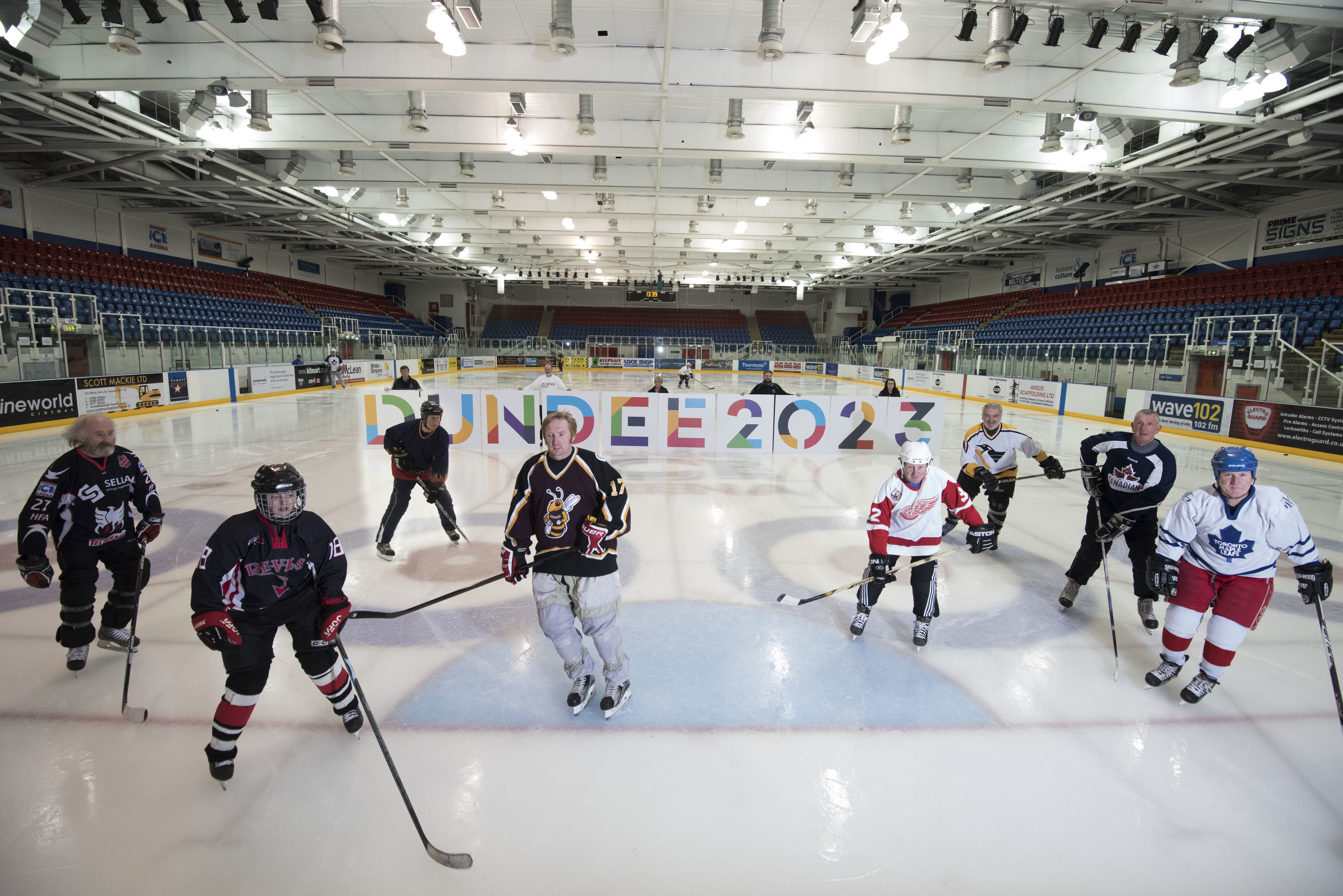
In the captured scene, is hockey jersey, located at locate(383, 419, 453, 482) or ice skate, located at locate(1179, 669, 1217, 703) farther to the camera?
hockey jersey, located at locate(383, 419, 453, 482)

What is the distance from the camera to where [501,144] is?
39.9ft

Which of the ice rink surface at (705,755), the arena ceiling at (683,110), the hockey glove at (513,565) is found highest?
the arena ceiling at (683,110)

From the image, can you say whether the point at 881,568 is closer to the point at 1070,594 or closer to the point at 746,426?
the point at 1070,594

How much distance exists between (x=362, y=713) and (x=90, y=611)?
6.54 feet

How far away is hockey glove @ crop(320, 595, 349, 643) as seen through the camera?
2830mm

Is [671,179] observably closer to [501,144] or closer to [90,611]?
[501,144]

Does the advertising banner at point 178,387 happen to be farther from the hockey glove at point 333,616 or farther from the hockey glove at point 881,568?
the hockey glove at point 881,568

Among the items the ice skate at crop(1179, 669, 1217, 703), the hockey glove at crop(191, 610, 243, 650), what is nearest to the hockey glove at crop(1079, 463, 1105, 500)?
the ice skate at crop(1179, 669, 1217, 703)

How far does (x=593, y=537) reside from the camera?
315 cm

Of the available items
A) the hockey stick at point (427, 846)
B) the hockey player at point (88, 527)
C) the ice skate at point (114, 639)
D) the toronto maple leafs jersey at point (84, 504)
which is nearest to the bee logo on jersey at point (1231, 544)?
the hockey stick at point (427, 846)

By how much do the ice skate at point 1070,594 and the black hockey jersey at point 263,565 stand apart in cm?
536

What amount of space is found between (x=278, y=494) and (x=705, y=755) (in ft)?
7.95

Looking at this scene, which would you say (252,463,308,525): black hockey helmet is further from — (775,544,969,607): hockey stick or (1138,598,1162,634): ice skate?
(1138,598,1162,634): ice skate

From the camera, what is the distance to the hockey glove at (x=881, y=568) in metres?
4.23
